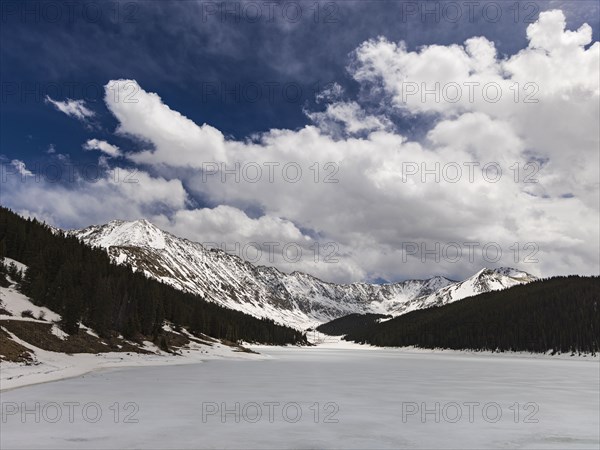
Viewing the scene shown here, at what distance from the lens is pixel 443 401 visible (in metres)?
27.7

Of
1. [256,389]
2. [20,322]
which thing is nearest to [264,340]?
[20,322]

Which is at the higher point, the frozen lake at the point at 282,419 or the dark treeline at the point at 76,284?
the dark treeline at the point at 76,284

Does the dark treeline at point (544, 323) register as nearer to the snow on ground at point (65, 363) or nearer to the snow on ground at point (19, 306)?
the snow on ground at point (65, 363)

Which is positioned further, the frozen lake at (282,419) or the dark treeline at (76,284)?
the dark treeline at (76,284)

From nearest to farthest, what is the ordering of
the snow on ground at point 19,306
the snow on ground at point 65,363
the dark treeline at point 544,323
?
the snow on ground at point 65,363
the snow on ground at point 19,306
the dark treeline at point 544,323

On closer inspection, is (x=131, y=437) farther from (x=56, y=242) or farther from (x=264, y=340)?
(x=264, y=340)

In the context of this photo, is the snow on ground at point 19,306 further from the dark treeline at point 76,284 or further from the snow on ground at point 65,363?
the snow on ground at point 65,363

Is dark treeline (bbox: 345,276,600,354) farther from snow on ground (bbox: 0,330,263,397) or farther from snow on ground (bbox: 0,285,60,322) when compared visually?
snow on ground (bbox: 0,285,60,322)

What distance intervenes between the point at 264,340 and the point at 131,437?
189058 millimetres

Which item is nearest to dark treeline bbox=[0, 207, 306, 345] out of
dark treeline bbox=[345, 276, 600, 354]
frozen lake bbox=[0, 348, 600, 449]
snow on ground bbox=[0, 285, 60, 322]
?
snow on ground bbox=[0, 285, 60, 322]

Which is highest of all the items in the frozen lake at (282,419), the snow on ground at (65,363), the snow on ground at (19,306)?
the snow on ground at (19,306)

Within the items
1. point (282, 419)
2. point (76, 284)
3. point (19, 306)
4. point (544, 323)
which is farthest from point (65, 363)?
point (544, 323)

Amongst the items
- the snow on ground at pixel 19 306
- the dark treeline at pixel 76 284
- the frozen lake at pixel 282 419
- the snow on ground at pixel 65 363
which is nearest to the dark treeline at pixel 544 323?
the snow on ground at pixel 65 363

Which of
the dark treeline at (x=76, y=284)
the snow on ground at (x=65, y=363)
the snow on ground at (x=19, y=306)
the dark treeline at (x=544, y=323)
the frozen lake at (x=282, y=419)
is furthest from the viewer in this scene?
the dark treeline at (x=544, y=323)
